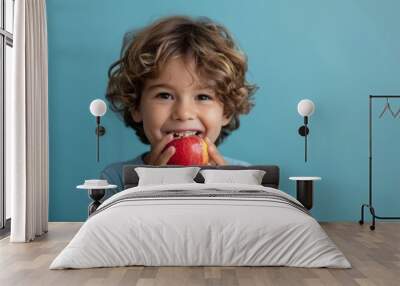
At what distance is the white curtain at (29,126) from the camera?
654 cm

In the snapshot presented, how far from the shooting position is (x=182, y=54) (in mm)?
7938

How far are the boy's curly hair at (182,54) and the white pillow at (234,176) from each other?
671 mm

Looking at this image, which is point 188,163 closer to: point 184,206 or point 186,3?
point 186,3

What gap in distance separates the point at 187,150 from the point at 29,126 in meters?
2.07

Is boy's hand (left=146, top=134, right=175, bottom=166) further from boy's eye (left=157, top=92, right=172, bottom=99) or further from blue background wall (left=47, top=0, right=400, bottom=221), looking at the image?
boy's eye (left=157, top=92, right=172, bottom=99)

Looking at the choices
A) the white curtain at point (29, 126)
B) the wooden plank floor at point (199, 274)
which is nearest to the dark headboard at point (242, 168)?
the white curtain at point (29, 126)

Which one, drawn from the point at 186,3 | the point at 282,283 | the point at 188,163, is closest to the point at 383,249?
the point at 282,283

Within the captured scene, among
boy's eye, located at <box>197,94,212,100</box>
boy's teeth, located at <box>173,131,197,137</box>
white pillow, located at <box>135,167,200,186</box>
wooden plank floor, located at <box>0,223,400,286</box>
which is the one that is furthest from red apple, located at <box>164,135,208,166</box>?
wooden plank floor, located at <box>0,223,400,286</box>

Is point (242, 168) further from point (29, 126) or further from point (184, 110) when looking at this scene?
point (29, 126)

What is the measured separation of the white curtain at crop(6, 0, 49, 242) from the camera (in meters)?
6.54

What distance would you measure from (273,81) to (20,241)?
3646mm

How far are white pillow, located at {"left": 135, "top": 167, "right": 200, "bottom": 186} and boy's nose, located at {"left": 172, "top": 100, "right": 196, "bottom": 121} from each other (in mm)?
697

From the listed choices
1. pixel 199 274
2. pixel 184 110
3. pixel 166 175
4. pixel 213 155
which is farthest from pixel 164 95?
pixel 199 274

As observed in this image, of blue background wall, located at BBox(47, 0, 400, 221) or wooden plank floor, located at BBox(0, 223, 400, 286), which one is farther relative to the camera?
blue background wall, located at BBox(47, 0, 400, 221)
